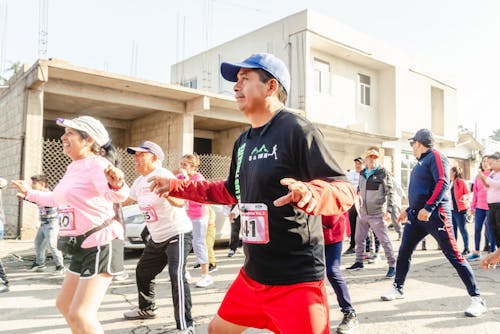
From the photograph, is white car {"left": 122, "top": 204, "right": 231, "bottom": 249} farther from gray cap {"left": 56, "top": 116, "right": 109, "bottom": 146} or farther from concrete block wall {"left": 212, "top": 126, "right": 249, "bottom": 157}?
concrete block wall {"left": 212, "top": 126, "right": 249, "bottom": 157}

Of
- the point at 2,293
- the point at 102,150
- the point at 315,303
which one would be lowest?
the point at 2,293

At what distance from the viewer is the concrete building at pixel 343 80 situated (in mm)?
17641

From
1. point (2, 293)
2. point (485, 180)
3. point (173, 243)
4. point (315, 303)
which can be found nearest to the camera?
point (315, 303)

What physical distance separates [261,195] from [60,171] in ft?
36.8

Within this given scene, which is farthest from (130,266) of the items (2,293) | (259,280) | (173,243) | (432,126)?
(432,126)

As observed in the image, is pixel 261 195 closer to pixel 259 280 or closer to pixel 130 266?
pixel 259 280

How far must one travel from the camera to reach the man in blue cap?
1997 millimetres

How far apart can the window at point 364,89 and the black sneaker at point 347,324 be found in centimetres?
1850

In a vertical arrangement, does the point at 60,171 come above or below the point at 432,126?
below

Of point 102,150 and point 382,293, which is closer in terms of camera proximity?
point 102,150

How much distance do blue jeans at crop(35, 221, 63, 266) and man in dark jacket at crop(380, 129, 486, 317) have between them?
513 cm

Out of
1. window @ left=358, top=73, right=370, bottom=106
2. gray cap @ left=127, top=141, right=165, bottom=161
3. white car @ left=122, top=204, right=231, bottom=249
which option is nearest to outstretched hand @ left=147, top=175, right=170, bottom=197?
gray cap @ left=127, top=141, right=165, bottom=161

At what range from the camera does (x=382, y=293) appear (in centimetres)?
550

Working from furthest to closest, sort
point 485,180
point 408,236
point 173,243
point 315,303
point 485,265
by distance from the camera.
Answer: point 485,180 < point 408,236 < point 173,243 < point 485,265 < point 315,303
